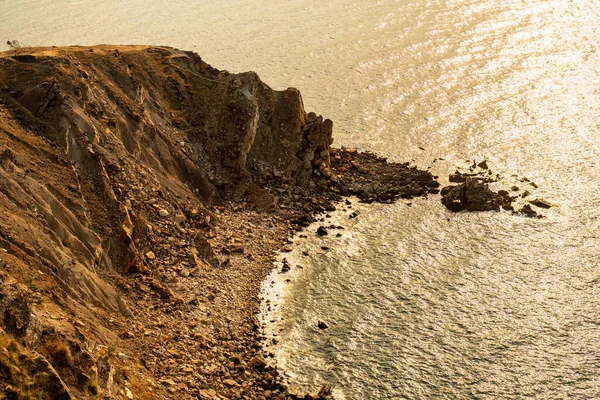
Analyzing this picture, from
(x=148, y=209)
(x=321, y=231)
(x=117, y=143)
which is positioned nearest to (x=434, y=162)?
(x=321, y=231)

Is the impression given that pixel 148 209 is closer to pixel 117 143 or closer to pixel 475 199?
pixel 117 143

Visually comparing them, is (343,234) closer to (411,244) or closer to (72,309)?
(411,244)

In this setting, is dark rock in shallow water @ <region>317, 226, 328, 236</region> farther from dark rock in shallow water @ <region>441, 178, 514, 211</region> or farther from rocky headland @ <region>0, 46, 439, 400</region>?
dark rock in shallow water @ <region>441, 178, 514, 211</region>

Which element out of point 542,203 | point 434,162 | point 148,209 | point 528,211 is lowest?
point 148,209

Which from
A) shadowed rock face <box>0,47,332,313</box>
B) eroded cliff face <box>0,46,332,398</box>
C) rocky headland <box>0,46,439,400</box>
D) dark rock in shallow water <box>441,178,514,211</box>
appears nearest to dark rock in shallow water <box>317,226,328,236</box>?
rocky headland <box>0,46,439,400</box>

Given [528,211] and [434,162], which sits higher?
[434,162]

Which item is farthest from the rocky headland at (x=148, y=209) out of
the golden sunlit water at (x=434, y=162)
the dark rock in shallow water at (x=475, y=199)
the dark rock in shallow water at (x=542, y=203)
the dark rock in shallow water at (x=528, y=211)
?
the dark rock in shallow water at (x=542, y=203)

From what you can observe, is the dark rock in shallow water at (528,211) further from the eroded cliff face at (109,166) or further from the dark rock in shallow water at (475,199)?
the eroded cliff face at (109,166)
